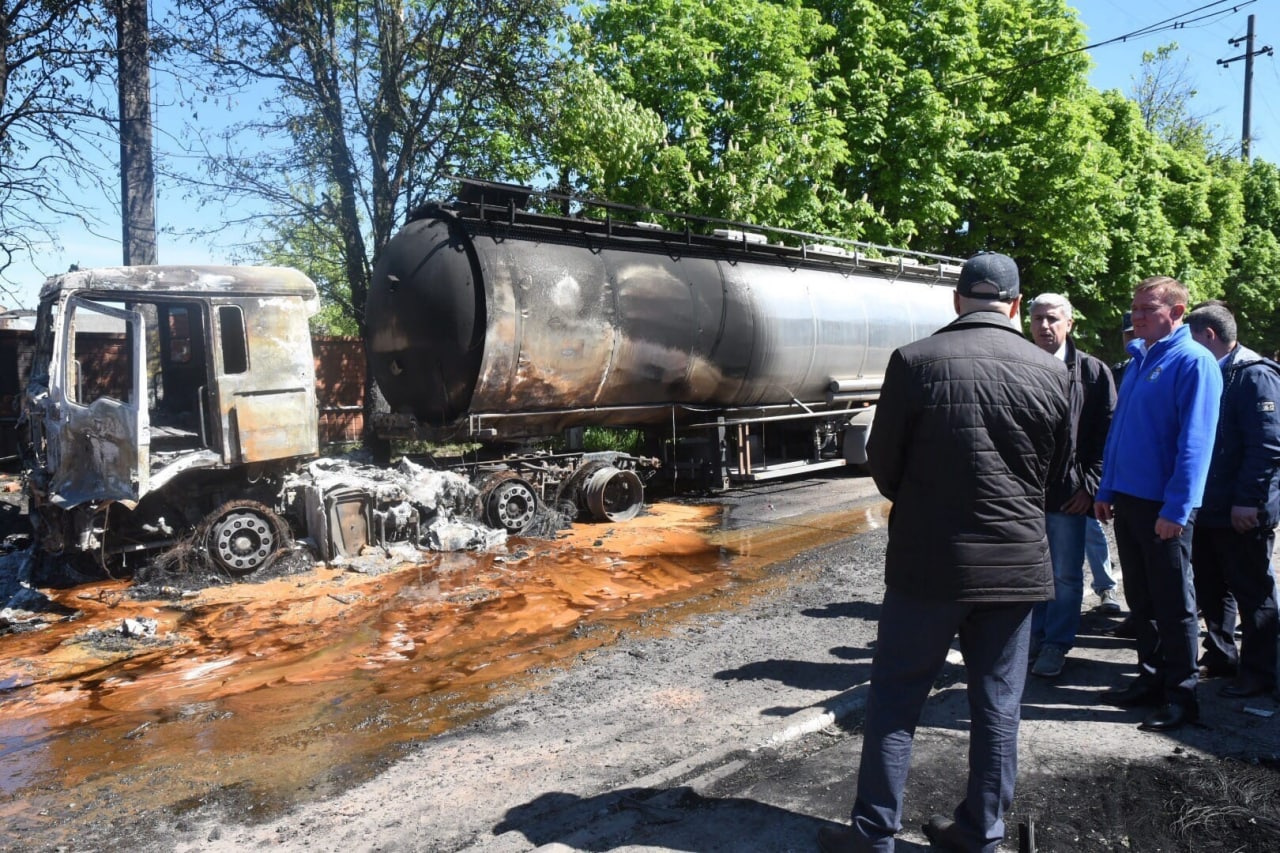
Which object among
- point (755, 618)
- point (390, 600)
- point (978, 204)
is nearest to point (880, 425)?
point (755, 618)

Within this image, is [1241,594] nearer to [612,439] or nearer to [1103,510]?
[1103,510]

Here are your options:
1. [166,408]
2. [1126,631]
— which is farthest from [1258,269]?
[166,408]

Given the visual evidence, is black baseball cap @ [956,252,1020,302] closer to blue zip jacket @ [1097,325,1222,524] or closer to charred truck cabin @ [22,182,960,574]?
blue zip jacket @ [1097,325,1222,524]

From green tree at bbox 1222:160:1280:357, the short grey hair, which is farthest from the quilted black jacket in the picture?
green tree at bbox 1222:160:1280:357

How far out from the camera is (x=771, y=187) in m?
15.3

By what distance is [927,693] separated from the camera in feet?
9.42

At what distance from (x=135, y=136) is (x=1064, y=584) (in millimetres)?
12253

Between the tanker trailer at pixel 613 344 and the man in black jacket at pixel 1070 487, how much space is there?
547 cm

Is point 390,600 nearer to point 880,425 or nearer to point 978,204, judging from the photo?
point 880,425

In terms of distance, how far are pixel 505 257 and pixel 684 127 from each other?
795 cm

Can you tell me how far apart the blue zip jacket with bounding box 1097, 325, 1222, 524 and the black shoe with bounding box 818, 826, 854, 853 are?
7.16ft

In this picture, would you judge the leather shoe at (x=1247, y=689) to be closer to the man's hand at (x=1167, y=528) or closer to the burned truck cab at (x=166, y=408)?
the man's hand at (x=1167, y=528)

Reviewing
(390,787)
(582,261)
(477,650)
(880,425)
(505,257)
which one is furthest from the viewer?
(582,261)

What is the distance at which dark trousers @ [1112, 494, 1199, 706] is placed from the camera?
4.06 metres
